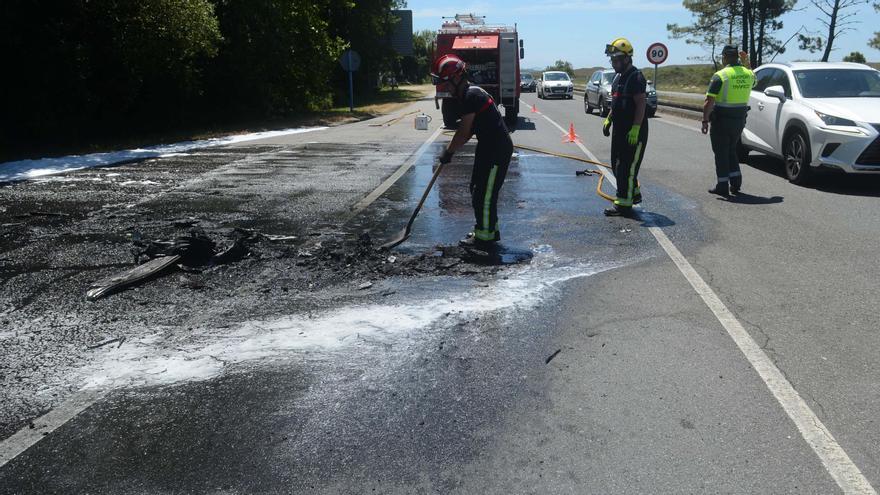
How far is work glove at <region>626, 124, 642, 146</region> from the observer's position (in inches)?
315

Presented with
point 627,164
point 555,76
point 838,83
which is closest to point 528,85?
point 555,76

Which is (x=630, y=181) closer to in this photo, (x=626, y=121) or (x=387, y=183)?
(x=626, y=121)

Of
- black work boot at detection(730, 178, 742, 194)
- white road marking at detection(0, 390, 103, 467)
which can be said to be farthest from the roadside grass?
black work boot at detection(730, 178, 742, 194)

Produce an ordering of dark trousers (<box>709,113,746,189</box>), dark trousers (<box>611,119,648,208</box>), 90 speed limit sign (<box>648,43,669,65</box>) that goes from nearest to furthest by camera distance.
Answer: dark trousers (<box>611,119,648,208</box>)
dark trousers (<box>709,113,746,189</box>)
90 speed limit sign (<box>648,43,669,65</box>)

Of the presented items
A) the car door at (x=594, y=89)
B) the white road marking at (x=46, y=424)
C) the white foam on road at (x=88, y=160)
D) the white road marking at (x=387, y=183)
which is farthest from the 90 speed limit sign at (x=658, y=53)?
the white road marking at (x=46, y=424)

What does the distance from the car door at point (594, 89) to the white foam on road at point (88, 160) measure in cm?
1347

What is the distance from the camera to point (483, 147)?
668cm

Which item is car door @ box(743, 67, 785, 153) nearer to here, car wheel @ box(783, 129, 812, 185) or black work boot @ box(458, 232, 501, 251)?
car wheel @ box(783, 129, 812, 185)

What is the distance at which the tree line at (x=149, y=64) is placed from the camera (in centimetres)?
1572

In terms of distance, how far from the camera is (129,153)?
14.9m

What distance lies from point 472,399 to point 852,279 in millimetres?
3749

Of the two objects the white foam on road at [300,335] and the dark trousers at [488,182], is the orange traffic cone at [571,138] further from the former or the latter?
the white foam on road at [300,335]

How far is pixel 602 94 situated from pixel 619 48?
18.1m

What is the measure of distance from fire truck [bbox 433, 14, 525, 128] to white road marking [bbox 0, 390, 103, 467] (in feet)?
64.5
